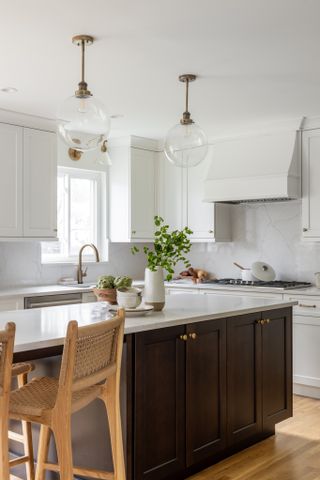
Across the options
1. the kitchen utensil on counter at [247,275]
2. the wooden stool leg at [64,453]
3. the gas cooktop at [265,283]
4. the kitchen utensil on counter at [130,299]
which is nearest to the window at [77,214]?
the gas cooktop at [265,283]

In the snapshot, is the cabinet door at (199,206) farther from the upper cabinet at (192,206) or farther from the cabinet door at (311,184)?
the cabinet door at (311,184)

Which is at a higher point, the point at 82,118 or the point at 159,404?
the point at 82,118

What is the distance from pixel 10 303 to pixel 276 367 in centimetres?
211

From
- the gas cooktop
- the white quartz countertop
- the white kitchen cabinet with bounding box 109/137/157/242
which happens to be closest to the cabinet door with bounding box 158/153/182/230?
the white kitchen cabinet with bounding box 109/137/157/242

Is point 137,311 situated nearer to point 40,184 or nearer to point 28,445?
point 28,445

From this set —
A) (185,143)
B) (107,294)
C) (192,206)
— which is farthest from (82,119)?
(192,206)

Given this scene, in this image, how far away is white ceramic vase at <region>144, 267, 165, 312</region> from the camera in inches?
126

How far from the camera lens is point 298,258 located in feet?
17.6

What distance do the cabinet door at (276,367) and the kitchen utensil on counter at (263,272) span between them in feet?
4.85

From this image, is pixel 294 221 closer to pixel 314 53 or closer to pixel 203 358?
pixel 314 53

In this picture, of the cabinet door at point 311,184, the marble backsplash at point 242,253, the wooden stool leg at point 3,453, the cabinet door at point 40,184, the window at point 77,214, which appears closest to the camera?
the wooden stool leg at point 3,453

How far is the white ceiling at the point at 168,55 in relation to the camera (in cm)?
278

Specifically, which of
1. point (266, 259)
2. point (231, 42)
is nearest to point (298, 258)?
point (266, 259)

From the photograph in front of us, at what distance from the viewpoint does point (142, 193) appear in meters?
5.92
